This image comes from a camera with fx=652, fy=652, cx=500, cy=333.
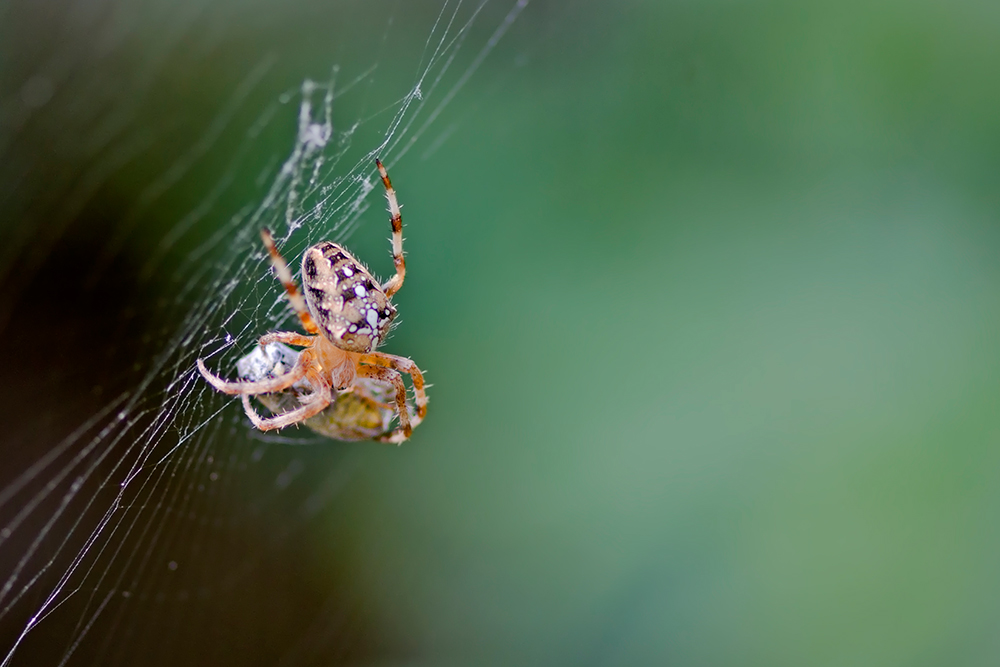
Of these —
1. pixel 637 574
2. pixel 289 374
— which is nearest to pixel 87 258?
pixel 289 374

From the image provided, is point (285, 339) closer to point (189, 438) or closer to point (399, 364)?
point (399, 364)

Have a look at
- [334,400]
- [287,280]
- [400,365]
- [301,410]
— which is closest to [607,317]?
[400,365]

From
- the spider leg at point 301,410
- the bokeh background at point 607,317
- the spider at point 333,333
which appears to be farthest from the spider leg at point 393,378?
the bokeh background at point 607,317

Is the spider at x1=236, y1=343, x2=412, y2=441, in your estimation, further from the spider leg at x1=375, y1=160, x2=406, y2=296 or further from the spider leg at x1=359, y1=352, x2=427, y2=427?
the spider leg at x1=375, y1=160, x2=406, y2=296

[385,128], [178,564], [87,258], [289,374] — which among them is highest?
[385,128]

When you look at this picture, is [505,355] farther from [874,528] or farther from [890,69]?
[890,69]

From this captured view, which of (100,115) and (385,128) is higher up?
(385,128)
